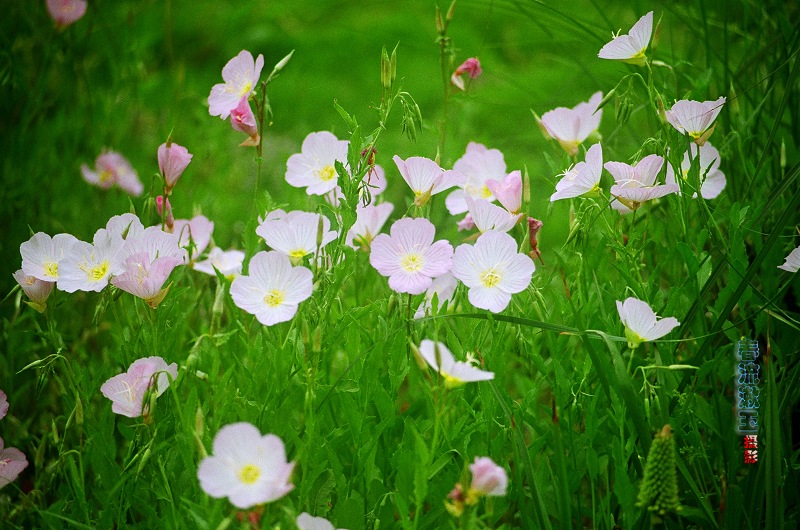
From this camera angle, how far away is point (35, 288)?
1.29 meters

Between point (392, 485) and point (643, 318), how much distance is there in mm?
496

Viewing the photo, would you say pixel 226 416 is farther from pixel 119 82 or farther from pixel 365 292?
pixel 119 82

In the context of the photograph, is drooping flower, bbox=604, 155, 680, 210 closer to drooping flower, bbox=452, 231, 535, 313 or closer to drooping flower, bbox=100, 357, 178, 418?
drooping flower, bbox=452, 231, 535, 313

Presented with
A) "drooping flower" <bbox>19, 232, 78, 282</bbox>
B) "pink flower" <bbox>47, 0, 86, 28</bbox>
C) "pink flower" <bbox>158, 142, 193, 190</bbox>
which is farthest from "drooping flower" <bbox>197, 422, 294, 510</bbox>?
"pink flower" <bbox>47, 0, 86, 28</bbox>

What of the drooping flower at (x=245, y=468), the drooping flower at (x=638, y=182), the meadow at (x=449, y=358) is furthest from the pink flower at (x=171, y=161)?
the drooping flower at (x=638, y=182)

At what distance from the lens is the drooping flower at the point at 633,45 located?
1.30 metres

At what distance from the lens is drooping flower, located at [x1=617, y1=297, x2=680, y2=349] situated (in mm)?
1121

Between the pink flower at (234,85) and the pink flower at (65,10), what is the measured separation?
2.93 ft

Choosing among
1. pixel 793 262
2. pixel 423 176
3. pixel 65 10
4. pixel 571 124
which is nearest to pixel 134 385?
pixel 423 176

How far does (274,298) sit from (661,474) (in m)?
0.60

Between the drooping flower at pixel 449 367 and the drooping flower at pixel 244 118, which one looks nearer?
the drooping flower at pixel 449 367

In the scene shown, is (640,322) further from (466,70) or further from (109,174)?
(109,174)

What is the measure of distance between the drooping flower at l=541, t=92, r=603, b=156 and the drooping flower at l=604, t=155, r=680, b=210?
9.5 inches

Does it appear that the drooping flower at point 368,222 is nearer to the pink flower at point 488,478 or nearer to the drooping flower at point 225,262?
the drooping flower at point 225,262
